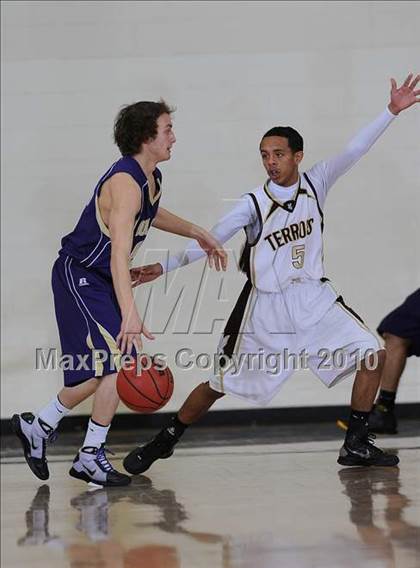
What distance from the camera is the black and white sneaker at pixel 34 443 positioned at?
17.3ft

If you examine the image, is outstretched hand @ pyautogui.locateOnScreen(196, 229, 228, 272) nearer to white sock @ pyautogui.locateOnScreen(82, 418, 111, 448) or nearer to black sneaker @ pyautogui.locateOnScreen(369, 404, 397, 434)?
white sock @ pyautogui.locateOnScreen(82, 418, 111, 448)

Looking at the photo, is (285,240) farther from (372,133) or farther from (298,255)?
(372,133)

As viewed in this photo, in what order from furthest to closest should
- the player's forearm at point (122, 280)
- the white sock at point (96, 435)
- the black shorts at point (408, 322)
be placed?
1. the black shorts at point (408, 322)
2. the white sock at point (96, 435)
3. the player's forearm at point (122, 280)

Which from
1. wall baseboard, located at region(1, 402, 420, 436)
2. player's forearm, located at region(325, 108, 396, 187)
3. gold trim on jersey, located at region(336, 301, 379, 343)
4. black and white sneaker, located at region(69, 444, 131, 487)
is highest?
player's forearm, located at region(325, 108, 396, 187)

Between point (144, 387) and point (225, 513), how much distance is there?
0.65m

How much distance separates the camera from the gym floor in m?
3.79

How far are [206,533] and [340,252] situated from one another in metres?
3.53

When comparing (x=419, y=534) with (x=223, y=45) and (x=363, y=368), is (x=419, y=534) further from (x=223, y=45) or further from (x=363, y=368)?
(x=223, y=45)

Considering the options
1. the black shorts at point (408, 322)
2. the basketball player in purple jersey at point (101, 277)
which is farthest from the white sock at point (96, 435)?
the black shorts at point (408, 322)

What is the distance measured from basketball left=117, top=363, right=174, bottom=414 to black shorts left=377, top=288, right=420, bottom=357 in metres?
→ 2.29

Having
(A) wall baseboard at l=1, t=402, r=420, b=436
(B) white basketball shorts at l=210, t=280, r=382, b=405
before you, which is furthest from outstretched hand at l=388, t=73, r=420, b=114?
(A) wall baseboard at l=1, t=402, r=420, b=436

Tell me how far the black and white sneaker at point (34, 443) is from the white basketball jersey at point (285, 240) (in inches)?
48.3

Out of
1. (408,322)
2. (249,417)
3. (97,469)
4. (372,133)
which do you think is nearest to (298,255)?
(372,133)

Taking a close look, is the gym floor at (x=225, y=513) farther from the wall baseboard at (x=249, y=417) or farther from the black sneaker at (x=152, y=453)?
the wall baseboard at (x=249, y=417)
